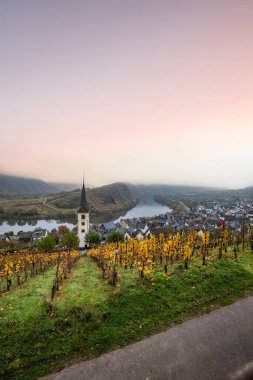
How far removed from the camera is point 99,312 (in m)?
13.6

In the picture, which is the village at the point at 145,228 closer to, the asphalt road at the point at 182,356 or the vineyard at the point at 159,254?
the vineyard at the point at 159,254

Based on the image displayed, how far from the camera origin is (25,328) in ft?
40.4

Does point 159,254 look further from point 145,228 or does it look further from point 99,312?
point 145,228

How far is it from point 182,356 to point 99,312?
5385 mm

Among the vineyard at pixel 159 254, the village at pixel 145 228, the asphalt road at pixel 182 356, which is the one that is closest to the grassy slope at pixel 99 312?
the asphalt road at pixel 182 356

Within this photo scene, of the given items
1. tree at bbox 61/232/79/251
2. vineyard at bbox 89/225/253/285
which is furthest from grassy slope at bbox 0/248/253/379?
tree at bbox 61/232/79/251

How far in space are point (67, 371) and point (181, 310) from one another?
6.95 metres

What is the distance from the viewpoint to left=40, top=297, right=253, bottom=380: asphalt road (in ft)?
29.9

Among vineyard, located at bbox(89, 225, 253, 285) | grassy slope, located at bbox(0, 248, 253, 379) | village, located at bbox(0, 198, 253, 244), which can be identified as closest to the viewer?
grassy slope, located at bbox(0, 248, 253, 379)

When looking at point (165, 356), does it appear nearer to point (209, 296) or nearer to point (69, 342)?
point (69, 342)

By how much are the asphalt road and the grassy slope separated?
2.19 ft

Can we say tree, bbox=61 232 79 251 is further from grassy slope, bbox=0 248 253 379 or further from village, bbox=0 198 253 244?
grassy slope, bbox=0 248 253 379

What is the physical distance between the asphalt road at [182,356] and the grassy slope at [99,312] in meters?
0.67

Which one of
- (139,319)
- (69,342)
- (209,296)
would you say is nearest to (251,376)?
(69,342)
